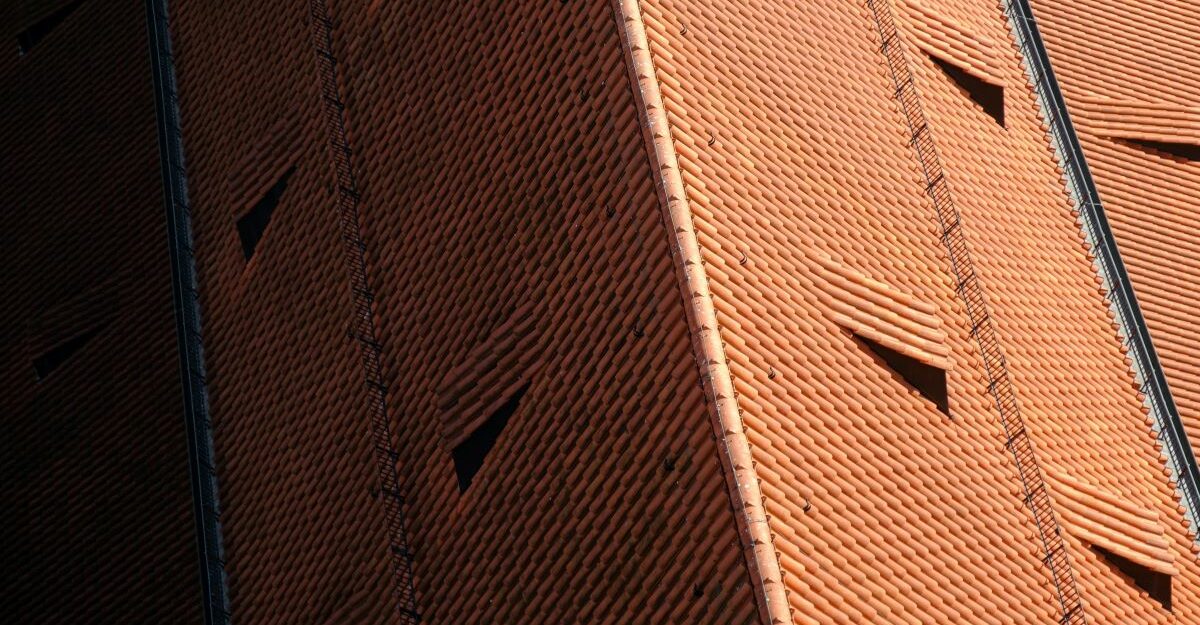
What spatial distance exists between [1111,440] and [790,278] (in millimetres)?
5585

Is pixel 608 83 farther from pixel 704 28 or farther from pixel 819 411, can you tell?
pixel 819 411

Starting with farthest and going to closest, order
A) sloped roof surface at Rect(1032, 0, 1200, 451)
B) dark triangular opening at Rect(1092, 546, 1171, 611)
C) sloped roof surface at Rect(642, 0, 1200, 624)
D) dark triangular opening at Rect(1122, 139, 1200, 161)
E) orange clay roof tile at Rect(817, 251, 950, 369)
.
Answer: dark triangular opening at Rect(1122, 139, 1200, 161), sloped roof surface at Rect(1032, 0, 1200, 451), dark triangular opening at Rect(1092, 546, 1171, 611), orange clay roof tile at Rect(817, 251, 950, 369), sloped roof surface at Rect(642, 0, 1200, 624)

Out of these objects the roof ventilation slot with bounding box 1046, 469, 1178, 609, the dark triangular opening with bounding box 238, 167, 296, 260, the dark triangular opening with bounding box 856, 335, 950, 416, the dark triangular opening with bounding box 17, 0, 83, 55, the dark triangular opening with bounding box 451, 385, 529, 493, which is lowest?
the dark triangular opening with bounding box 451, 385, 529, 493

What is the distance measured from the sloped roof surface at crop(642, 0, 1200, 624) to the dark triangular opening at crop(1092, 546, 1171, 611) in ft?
0.42

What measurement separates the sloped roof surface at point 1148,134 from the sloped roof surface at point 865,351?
5.30 feet

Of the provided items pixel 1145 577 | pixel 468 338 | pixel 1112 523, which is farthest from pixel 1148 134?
pixel 468 338

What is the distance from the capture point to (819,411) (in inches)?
618

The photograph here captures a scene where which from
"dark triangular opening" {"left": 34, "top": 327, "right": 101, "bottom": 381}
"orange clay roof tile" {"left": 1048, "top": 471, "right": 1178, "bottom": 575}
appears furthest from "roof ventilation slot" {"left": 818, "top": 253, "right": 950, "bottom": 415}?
"dark triangular opening" {"left": 34, "top": 327, "right": 101, "bottom": 381}

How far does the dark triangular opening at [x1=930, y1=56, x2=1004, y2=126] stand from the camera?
70.2ft

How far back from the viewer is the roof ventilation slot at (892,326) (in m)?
16.7

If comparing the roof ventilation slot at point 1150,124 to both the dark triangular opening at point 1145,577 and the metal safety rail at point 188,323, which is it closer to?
the dark triangular opening at point 1145,577

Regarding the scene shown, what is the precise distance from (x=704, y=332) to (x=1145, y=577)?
Result: 22.0 ft

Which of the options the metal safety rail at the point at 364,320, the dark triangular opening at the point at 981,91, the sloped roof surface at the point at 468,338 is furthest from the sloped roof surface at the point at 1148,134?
the metal safety rail at the point at 364,320

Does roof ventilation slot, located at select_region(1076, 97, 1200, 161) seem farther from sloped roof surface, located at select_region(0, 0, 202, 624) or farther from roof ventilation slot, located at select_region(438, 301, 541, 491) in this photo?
sloped roof surface, located at select_region(0, 0, 202, 624)
